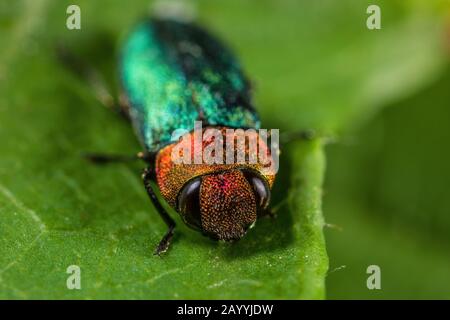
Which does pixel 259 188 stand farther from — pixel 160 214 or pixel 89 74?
pixel 89 74

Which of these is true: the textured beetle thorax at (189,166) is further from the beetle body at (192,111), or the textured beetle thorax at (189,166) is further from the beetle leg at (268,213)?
the beetle leg at (268,213)

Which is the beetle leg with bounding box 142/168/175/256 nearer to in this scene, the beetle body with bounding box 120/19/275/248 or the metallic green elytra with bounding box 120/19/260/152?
the beetle body with bounding box 120/19/275/248

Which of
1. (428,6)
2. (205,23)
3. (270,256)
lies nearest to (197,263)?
(270,256)

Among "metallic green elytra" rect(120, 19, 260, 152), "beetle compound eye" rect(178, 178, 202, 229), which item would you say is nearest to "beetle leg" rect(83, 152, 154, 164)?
"metallic green elytra" rect(120, 19, 260, 152)

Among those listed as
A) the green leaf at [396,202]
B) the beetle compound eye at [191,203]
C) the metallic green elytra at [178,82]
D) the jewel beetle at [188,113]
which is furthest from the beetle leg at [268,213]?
the green leaf at [396,202]

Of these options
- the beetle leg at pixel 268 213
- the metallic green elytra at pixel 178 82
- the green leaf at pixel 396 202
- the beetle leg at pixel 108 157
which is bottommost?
the green leaf at pixel 396 202

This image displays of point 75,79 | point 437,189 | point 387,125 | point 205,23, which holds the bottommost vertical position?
point 437,189

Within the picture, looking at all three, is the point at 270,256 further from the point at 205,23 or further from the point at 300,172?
the point at 205,23

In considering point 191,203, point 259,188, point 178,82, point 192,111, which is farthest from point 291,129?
point 191,203
